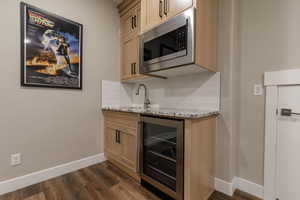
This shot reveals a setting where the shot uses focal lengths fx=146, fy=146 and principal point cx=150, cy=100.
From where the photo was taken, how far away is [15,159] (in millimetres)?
1587

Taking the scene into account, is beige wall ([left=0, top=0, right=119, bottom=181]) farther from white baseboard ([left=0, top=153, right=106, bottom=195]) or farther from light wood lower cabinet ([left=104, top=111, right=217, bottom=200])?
light wood lower cabinet ([left=104, top=111, right=217, bottom=200])

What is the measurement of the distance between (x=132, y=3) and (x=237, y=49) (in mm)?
1675

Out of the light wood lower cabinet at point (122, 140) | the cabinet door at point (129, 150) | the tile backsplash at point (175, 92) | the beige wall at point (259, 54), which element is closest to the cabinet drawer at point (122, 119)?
the light wood lower cabinet at point (122, 140)

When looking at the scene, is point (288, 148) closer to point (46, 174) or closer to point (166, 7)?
point (166, 7)

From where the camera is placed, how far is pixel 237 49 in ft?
5.26

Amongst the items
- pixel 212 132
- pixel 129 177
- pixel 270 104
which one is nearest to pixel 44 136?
pixel 129 177

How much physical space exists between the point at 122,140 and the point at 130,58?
4.19ft

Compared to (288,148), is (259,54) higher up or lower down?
higher up

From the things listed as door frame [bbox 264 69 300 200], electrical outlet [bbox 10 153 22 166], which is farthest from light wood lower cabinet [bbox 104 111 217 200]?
electrical outlet [bbox 10 153 22 166]

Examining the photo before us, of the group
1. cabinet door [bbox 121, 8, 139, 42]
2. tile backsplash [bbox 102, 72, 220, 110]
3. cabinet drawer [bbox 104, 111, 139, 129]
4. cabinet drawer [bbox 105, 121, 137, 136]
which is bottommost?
cabinet drawer [bbox 105, 121, 137, 136]

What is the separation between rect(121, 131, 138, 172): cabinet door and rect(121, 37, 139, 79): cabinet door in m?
0.99

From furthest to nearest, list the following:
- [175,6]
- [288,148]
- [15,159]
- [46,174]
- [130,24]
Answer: [130,24] < [46,174] < [15,159] < [175,6] < [288,148]

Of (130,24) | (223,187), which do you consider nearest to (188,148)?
(223,187)

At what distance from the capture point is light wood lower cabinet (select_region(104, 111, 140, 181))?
1766 mm
